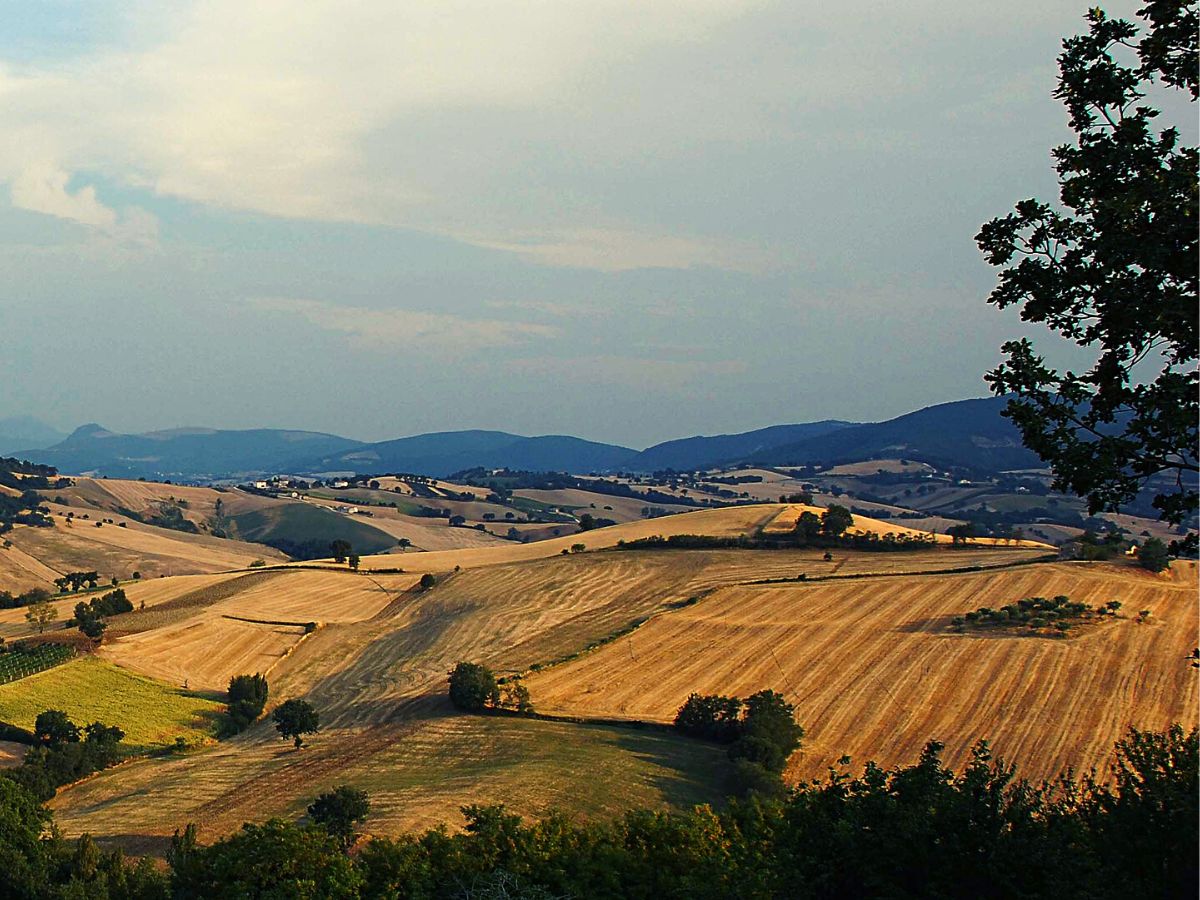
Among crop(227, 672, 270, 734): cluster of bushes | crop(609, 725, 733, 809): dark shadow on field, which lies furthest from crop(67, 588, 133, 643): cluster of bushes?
crop(609, 725, 733, 809): dark shadow on field

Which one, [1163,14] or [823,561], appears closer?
[1163,14]

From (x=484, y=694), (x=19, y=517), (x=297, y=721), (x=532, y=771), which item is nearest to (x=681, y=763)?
(x=532, y=771)

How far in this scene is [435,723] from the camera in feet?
205

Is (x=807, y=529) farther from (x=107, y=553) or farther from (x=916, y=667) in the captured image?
(x=107, y=553)

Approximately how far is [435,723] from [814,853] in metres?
42.3

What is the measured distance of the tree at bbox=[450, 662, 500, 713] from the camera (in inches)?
2532

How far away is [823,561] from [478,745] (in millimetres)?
51874

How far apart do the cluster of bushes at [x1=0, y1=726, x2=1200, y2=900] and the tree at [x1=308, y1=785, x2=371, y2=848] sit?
6121 millimetres

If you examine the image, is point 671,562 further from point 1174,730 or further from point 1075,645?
point 1174,730

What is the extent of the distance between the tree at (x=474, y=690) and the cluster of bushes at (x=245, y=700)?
14234 millimetres

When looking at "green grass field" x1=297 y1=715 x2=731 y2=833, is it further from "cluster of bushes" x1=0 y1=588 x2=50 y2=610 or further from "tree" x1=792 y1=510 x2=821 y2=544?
"cluster of bushes" x1=0 y1=588 x2=50 y2=610

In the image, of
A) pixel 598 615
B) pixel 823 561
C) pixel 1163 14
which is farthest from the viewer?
pixel 823 561

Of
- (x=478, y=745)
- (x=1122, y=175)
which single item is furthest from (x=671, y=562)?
(x=1122, y=175)

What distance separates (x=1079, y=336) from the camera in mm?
18188
